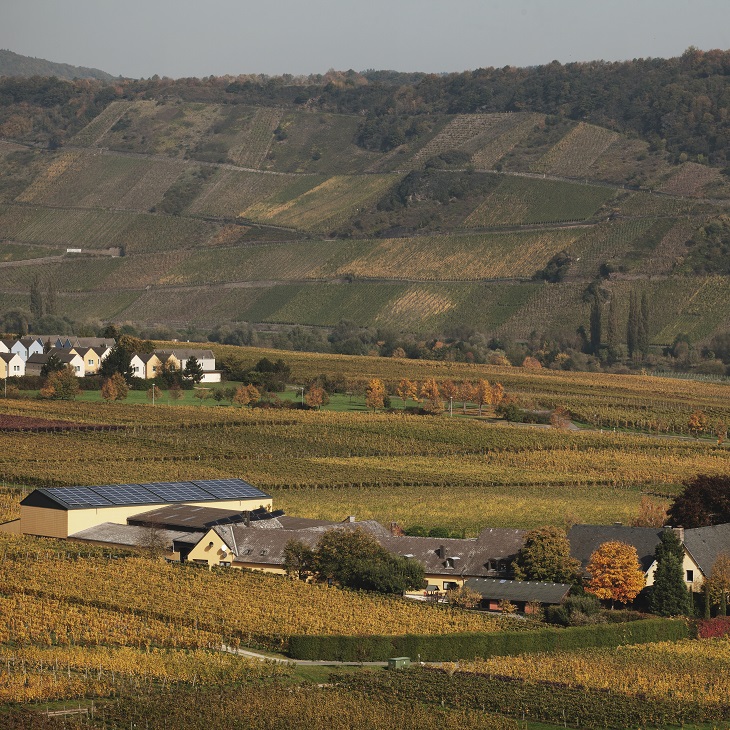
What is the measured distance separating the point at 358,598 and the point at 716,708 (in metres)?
15.0

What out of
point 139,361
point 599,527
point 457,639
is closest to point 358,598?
point 457,639

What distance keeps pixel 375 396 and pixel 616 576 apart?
5301 cm

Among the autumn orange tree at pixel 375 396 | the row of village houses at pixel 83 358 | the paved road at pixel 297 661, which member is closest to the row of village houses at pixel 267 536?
the paved road at pixel 297 661

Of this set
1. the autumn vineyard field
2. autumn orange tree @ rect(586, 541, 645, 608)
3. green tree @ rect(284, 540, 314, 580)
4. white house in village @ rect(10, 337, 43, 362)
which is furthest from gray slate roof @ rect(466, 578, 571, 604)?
white house in village @ rect(10, 337, 43, 362)

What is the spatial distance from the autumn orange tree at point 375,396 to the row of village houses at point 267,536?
1569 inches

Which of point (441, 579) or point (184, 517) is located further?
point (184, 517)

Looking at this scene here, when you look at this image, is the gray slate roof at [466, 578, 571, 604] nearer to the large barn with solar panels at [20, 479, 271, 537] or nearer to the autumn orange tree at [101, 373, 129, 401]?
the large barn with solar panels at [20, 479, 271, 537]

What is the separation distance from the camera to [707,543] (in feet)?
188

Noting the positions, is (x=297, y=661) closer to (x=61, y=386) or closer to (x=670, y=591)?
(x=670, y=591)

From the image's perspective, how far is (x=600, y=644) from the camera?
47781 millimetres

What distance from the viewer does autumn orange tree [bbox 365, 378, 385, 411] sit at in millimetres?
105688

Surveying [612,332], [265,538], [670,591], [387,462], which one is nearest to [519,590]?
[670,591]

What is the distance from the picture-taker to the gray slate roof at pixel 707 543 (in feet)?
183

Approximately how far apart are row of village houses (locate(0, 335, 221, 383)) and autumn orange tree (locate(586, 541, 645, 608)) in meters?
65.2
